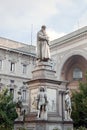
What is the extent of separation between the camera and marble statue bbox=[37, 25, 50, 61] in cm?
1537

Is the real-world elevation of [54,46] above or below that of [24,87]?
above

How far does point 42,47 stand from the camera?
50.9 ft

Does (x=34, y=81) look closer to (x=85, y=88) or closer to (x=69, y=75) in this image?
(x=85, y=88)

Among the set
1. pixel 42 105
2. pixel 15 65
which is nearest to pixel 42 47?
pixel 42 105

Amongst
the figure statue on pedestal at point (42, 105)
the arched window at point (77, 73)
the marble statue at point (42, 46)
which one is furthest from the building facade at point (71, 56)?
the figure statue on pedestal at point (42, 105)

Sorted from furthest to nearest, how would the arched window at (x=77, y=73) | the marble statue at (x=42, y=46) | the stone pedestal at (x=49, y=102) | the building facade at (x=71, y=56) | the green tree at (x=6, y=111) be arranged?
the arched window at (x=77, y=73)
the building facade at (x=71, y=56)
the green tree at (x=6, y=111)
the marble statue at (x=42, y=46)
the stone pedestal at (x=49, y=102)

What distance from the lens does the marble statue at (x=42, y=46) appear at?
15.4 meters

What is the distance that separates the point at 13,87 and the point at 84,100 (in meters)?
15.9

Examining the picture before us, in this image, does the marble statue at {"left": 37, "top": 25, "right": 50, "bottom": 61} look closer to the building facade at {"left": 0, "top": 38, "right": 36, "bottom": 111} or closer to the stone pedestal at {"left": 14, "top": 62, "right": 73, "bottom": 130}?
the stone pedestal at {"left": 14, "top": 62, "right": 73, "bottom": 130}

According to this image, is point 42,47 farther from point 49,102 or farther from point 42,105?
point 42,105

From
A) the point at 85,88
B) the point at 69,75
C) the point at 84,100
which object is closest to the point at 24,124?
the point at 84,100

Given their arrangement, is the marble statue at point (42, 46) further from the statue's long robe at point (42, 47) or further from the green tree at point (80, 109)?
the green tree at point (80, 109)

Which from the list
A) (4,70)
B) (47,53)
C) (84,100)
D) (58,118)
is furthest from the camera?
(4,70)

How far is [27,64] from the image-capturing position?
4081 cm
